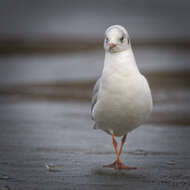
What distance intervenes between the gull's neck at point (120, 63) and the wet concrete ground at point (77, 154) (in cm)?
104

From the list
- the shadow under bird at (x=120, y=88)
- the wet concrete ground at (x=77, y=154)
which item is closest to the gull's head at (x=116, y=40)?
the shadow under bird at (x=120, y=88)

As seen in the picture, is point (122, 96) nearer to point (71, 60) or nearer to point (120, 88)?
point (120, 88)

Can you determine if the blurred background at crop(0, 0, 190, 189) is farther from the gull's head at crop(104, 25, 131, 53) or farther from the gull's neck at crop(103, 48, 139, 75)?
the gull's head at crop(104, 25, 131, 53)

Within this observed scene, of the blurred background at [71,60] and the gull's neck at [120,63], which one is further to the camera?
the blurred background at [71,60]

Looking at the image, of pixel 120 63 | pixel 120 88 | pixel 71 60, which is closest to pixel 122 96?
pixel 120 88

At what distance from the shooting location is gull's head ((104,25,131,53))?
6500mm

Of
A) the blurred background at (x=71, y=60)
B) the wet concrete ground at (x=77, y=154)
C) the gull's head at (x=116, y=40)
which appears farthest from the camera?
the blurred background at (x=71, y=60)

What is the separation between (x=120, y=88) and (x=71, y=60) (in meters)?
12.2

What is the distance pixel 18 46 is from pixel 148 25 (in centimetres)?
737

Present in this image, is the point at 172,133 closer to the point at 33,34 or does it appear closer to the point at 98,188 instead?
the point at 98,188

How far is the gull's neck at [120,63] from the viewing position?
6.56 metres

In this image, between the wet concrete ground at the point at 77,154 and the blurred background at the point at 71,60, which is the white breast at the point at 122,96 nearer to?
the wet concrete ground at the point at 77,154

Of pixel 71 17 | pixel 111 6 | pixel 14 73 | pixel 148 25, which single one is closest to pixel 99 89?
pixel 14 73

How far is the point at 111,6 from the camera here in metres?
33.8
